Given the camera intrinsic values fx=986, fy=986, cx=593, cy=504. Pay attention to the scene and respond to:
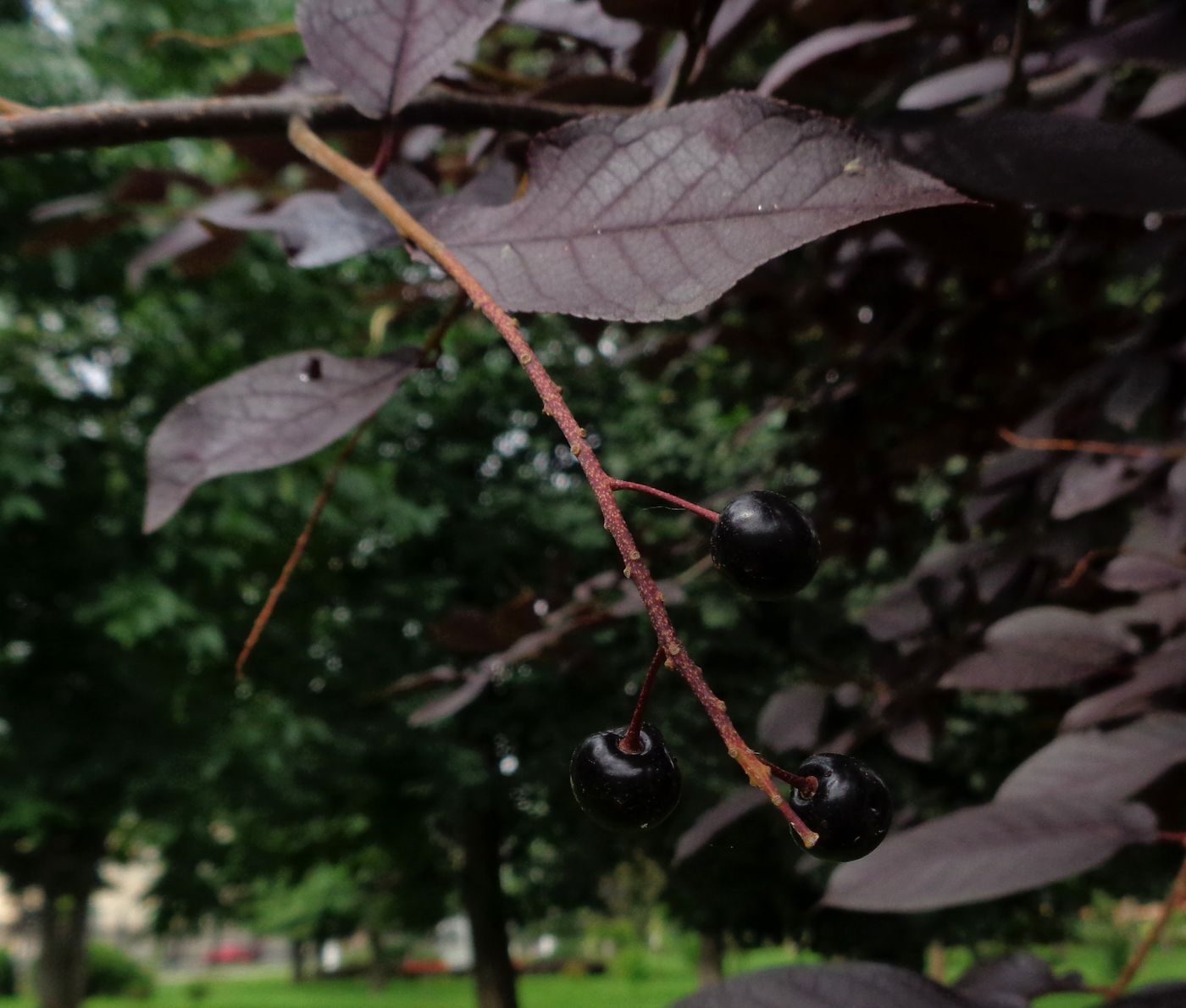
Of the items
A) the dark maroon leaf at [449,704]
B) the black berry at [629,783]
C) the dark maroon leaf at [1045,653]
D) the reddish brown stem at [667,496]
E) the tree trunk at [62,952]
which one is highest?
the tree trunk at [62,952]

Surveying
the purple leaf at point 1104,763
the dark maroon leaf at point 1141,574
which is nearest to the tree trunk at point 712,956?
the dark maroon leaf at point 1141,574

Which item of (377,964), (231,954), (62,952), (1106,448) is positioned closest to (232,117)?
(1106,448)

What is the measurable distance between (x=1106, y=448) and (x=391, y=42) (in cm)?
76

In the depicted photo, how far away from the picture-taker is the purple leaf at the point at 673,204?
31 centimetres

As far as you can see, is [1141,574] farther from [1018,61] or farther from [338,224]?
[338,224]

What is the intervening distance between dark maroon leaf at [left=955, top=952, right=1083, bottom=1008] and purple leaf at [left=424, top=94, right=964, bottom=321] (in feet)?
1.39

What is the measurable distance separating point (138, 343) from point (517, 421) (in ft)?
11.8

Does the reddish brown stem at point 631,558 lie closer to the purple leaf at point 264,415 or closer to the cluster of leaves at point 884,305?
the cluster of leaves at point 884,305

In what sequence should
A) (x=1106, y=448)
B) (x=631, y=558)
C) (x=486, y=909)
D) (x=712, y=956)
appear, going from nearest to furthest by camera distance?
1. (x=631, y=558)
2. (x=1106, y=448)
3. (x=486, y=909)
4. (x=712, y=956)

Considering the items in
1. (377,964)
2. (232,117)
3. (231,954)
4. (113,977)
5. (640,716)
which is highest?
(231,954)

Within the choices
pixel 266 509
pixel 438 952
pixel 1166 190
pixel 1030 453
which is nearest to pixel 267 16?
pixel 266 509

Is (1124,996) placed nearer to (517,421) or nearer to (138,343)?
(138,343)

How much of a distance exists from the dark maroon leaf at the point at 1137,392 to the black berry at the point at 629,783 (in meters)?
0.85

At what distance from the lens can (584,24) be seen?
0.70 m
